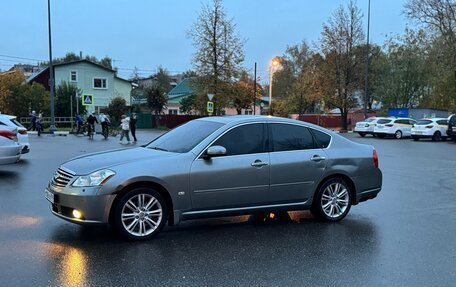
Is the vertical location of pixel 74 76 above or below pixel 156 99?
above

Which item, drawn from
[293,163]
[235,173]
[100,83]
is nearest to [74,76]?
[100,83]

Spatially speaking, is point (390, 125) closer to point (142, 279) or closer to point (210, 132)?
point (210, 132)

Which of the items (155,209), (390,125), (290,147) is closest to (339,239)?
(290,147)

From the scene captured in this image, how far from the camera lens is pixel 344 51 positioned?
155 ft

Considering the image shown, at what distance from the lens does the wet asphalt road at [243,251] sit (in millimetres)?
4738

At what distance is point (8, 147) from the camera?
1177 cm

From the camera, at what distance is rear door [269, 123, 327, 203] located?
664cm

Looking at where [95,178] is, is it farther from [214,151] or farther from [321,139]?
[321,139]

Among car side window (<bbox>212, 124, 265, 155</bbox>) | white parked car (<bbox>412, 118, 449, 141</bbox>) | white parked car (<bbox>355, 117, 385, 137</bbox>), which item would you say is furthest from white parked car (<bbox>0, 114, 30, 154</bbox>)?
white parked car (<bbox>355, 117, 385, 137</bbox>)

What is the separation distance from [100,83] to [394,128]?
36.0 meters

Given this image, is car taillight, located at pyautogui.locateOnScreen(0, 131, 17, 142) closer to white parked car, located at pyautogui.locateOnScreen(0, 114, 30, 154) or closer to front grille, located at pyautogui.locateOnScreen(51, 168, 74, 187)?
white parked car, located at pyautogui.locateOnScreen(0, 114, 30, 154)

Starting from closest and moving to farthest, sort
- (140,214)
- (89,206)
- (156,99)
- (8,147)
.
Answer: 1. (89,206)
2. (140,214)
3. (8,147)
4. (156,99)

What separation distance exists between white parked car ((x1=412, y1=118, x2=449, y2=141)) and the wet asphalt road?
80.2ft

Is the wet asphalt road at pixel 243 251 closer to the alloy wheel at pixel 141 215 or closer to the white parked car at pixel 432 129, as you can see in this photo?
the alloy wheel at pixel 141 215
